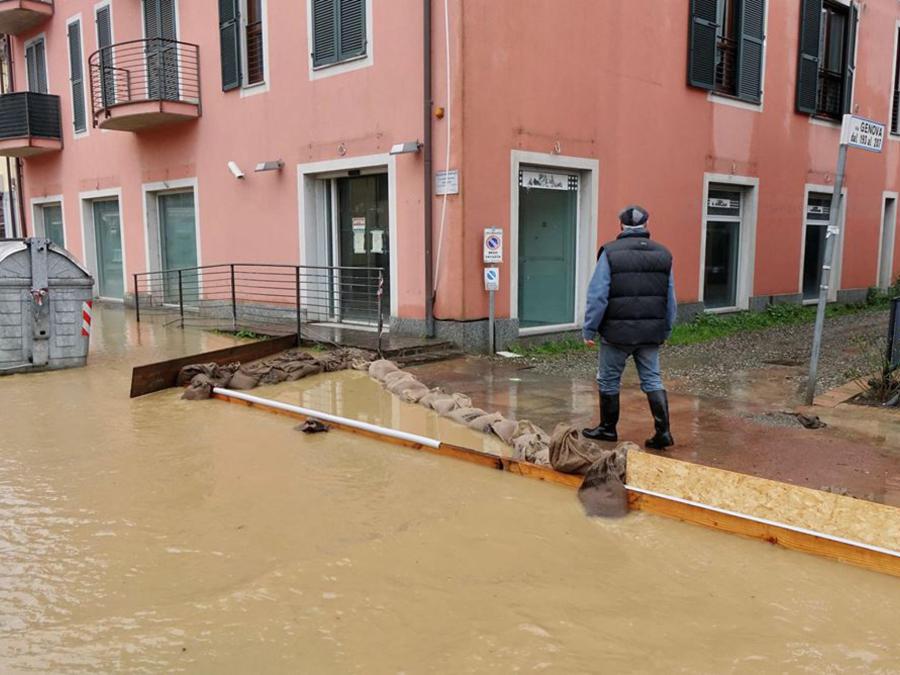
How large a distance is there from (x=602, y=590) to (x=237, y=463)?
2.89m

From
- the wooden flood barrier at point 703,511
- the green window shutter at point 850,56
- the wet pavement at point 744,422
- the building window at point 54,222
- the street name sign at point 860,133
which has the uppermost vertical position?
the green window shutter at point 850,56

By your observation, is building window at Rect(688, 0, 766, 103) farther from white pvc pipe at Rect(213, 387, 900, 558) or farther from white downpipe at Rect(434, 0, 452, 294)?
white pvc pipe at Rect(213, 387, 900, 558)

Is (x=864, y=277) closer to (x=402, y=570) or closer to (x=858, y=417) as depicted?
(x=858, y=417)

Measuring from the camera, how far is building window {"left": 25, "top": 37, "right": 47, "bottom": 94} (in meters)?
17.8

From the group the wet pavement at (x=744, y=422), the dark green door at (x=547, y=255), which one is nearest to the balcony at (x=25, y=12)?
the dark green door at (x=547, y=255)

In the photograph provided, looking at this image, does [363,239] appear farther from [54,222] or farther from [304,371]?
[54,222]

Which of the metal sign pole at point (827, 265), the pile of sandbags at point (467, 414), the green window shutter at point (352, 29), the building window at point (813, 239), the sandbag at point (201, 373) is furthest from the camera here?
the building window at point (813, 239)

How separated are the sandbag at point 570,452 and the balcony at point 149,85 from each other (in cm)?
1085

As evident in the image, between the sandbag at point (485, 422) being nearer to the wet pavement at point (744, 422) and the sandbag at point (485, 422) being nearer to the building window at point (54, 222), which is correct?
the wet pavement at point (744, 422)

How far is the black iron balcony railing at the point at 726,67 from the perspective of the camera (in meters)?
13.0

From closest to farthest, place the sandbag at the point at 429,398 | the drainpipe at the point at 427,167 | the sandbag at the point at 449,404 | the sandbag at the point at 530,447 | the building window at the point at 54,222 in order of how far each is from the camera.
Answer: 1. the sandbag at the point at 530,447
2. the sandbag at the point at 449,404
3. the sandbag at the point at 429,398
4. the drainpipe at the point at 427,167
5. the building window at the point at 54,222

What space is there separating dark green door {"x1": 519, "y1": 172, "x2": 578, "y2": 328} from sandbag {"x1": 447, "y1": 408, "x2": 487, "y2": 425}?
4.18 m

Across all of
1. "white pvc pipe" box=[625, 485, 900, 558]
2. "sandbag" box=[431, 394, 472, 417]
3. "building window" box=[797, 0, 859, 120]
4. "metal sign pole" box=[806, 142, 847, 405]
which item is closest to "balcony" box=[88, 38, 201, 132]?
"sandbag" box=[431, 394, 472, 417]

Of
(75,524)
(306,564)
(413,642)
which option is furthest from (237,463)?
(413,642)
